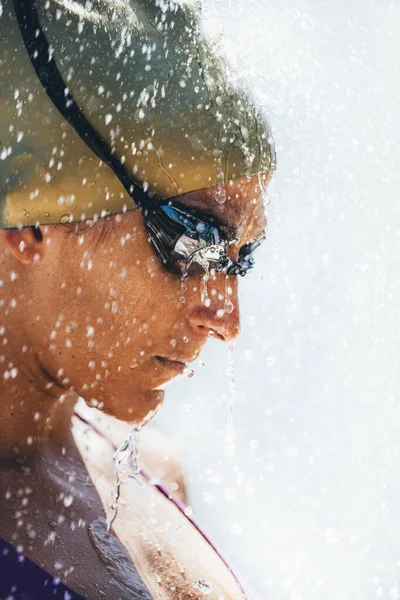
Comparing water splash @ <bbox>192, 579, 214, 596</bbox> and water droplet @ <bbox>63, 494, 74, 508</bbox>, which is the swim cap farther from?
water splash @ <bbox>192, 579, 214, 596</bbox>

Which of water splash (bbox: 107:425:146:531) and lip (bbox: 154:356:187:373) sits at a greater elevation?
lip (bbox: 154:356:187:373)

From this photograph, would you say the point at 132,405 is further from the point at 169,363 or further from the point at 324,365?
the point at 324,365

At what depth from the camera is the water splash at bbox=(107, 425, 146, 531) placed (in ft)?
7.57

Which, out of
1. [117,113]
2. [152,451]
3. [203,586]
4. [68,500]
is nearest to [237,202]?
[117,113]

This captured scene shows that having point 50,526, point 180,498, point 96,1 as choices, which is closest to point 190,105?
point 96,1

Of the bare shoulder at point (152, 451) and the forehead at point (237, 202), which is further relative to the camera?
the bare shoulder at point (152, 451)

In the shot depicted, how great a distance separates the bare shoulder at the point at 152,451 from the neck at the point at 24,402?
0.30 metres

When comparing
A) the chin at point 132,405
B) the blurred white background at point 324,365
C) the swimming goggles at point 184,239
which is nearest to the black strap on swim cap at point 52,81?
the swimming goggles at point 184,239

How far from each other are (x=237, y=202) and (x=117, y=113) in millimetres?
423

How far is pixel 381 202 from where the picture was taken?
4578mm

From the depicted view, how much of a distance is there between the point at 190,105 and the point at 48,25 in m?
0.42

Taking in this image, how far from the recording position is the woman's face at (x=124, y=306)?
1.82 m

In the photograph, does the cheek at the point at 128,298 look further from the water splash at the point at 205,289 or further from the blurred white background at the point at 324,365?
the blurred white background at the point at 324,365

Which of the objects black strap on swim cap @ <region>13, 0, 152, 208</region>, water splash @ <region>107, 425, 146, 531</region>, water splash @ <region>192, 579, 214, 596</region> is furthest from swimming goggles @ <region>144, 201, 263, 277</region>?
water splash @ <region>192, 579, 214, 596</region>
